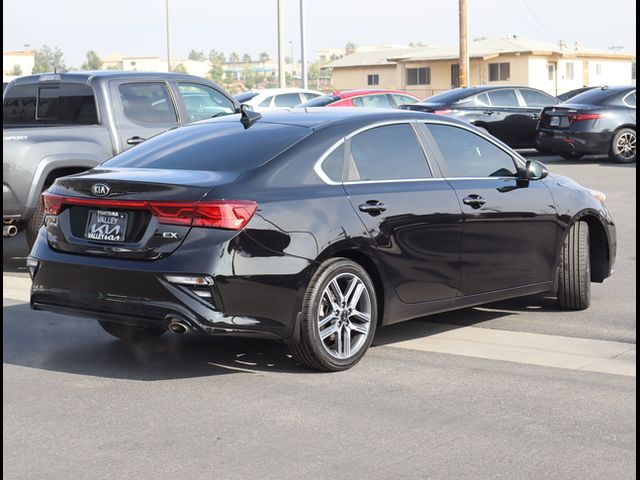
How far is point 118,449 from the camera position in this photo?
18.4 ft

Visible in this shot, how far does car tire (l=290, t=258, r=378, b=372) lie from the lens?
6.99 metres

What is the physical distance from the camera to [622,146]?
2306 cm

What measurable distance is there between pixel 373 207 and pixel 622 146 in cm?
1666

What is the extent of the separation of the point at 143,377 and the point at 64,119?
19.8ft

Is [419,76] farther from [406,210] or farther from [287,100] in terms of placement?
[406,210]

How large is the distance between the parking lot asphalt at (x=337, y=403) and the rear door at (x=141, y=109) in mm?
3612

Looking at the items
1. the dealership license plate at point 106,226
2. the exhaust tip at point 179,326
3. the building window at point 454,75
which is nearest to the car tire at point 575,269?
the exhaust tip at point 179,326

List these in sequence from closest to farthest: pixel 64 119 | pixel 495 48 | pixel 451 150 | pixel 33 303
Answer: pixel 33 303
pixel 451 150
pixel 64 119
pixel 495 48

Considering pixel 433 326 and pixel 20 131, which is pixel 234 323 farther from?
pixel 20 131

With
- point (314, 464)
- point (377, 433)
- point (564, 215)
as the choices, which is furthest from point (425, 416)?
point (564, 215)

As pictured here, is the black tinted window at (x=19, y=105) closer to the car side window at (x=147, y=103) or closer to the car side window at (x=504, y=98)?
the car side window at (x=147, y=103)

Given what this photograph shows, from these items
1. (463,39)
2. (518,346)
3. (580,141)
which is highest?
(463,39)

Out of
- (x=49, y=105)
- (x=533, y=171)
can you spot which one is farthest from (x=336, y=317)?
(x=49, y=105)

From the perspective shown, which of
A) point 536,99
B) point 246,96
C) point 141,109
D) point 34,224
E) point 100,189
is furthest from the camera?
point 246,96
